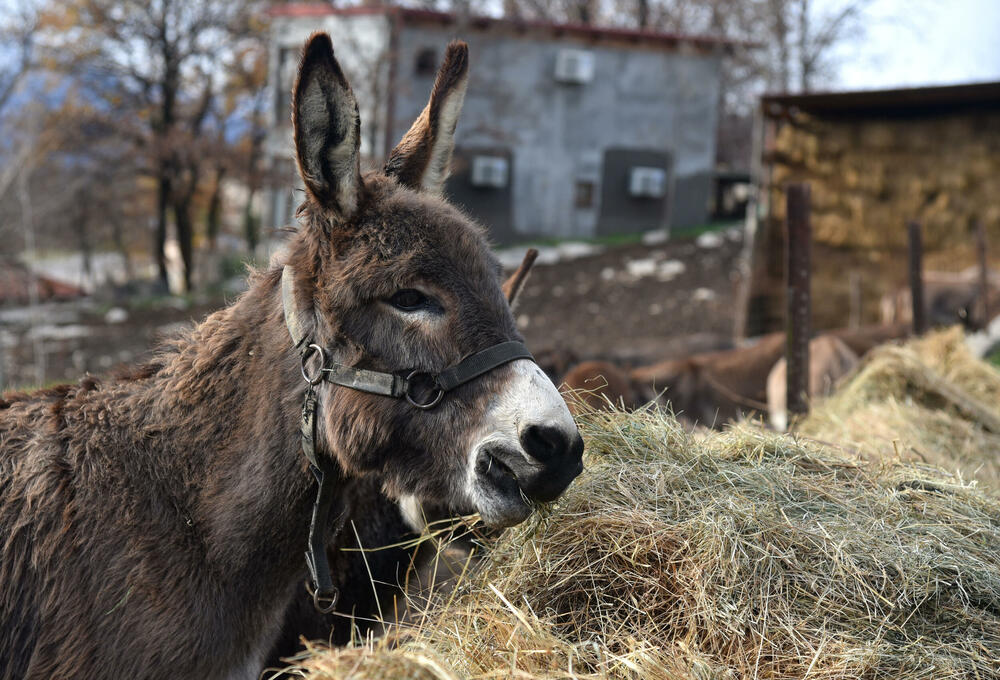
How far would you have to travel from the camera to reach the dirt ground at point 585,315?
14109 millimetres

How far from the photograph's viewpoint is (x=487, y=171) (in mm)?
27750

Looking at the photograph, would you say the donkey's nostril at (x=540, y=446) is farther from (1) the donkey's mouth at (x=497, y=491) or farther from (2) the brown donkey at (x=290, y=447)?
(1) the donkey's mouth at (x=497, y=491)

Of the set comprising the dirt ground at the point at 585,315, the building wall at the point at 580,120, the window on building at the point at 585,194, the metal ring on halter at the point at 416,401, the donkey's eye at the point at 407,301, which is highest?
the building wall at the point at 580,120

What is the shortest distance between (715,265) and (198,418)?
20.0 metres

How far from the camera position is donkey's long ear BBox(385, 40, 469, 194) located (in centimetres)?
298

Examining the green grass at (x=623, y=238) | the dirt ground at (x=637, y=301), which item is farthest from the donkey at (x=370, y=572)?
the green grass at (x=623, y=238)

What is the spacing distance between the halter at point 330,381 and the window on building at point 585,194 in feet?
91.7

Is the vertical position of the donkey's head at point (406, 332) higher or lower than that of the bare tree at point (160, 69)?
lower

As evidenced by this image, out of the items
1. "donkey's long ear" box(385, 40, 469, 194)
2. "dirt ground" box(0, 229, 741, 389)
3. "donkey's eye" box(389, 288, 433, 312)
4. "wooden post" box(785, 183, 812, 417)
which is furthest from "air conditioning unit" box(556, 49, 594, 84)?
"donkey's eye" box(389, 288, 433, 312)

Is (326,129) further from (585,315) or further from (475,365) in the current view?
(585,315)

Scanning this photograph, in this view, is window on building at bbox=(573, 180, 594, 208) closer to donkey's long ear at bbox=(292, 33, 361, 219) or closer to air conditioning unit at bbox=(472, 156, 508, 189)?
air conditioning unit at bbox=(472, 156, 508, 189)

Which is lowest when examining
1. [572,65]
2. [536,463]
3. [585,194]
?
[536,463]

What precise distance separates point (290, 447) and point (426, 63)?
25.6m

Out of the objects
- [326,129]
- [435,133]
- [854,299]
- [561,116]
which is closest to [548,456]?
[326,129]
